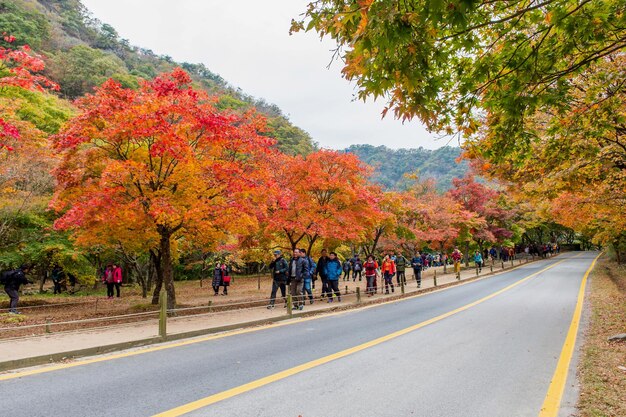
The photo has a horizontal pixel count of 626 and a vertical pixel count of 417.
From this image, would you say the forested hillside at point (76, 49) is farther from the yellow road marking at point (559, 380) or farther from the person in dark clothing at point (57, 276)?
Result: the yellow road marking at point (559, 380)

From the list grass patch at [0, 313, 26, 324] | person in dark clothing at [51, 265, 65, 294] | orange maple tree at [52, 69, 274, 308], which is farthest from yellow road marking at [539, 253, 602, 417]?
person in dark clothing at [51, 265, 65, 294]

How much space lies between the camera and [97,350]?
683cm

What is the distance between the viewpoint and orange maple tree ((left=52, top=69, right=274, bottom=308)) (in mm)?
9492

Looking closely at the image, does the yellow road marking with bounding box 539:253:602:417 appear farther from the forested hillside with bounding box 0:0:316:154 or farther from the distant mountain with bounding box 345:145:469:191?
the distant mountain with bounding box 345:145:469:191

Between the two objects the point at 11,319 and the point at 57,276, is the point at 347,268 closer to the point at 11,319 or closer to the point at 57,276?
the point at 57,276

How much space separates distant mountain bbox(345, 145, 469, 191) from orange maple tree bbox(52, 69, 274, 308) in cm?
12164

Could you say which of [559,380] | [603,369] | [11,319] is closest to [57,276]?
[11,319]

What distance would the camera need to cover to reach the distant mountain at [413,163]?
456 ft

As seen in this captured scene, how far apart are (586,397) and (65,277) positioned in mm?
24367

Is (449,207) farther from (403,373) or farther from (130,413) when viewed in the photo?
→ (130,413)

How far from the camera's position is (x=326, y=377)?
5.30m

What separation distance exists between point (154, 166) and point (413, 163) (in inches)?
6023

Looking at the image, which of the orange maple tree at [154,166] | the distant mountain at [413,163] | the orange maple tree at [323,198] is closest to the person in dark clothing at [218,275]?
the orange maple tree at [323,198]

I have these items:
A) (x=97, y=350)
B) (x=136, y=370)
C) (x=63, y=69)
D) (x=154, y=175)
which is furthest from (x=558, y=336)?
(x=63, y=69)
